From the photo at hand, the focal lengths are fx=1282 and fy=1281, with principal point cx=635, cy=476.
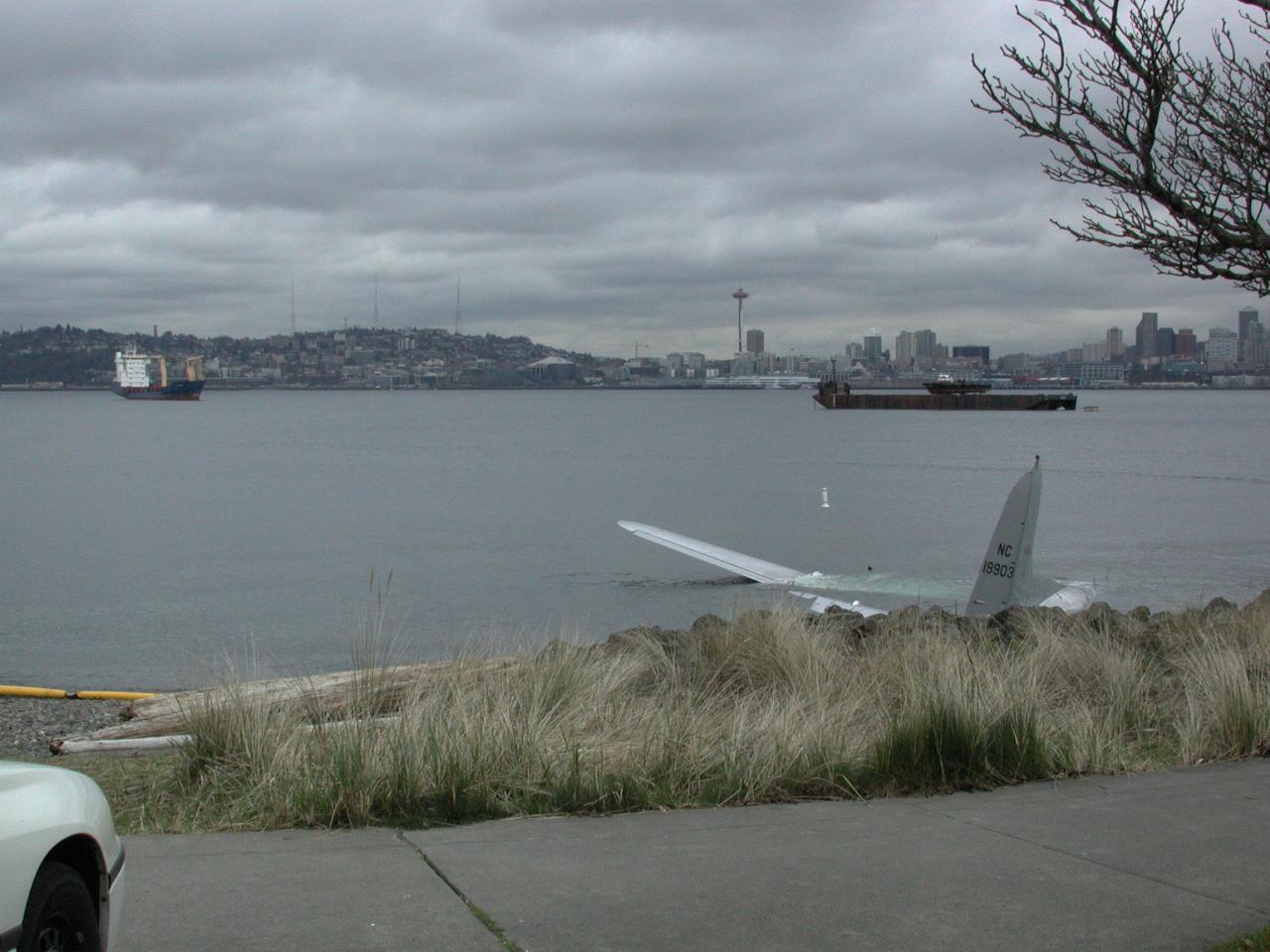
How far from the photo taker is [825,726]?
748 centimetres

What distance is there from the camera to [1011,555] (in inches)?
598

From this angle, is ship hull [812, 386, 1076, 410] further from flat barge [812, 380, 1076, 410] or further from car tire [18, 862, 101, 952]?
car tire [18, 862, 101, 952]

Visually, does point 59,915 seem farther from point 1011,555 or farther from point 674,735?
point 1011,555

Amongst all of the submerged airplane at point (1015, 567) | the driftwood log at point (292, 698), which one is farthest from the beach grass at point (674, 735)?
the submerged airplane at point (1015, 567)

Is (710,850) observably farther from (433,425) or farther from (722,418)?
(722,418)

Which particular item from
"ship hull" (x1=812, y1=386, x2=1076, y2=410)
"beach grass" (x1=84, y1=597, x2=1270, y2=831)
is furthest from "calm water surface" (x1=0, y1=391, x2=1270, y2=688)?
"ship hull" (x1=812, y1=386, x2=1076, y2=410)

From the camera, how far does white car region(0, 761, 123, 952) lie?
3283 millimetres

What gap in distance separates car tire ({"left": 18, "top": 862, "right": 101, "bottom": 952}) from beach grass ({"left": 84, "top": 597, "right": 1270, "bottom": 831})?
2.44 m

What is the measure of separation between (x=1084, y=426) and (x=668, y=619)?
12325 centimetres

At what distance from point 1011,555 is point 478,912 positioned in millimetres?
11595

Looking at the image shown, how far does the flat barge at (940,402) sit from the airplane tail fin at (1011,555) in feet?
549

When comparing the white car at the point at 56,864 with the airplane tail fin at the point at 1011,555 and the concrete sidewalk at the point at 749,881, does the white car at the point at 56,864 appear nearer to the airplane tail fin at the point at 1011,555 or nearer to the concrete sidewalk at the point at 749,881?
the concrete sidewalk at the point at 749,881

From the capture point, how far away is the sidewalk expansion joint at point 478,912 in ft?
14.7

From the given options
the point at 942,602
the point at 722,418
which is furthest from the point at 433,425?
the point at 942,602
